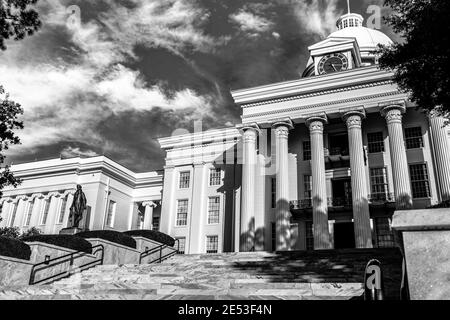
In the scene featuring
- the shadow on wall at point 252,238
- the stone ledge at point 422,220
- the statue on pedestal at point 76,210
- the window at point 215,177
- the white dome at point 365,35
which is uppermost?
the white dome at point 365,35

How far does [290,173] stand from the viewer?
31578 mm

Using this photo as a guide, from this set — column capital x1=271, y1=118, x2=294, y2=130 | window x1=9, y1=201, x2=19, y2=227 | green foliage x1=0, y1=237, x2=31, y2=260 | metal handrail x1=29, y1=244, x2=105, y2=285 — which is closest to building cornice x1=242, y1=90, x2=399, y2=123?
column capital x1=271, y1=118, x2=294, y2=130

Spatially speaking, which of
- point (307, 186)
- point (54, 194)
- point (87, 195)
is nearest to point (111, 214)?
point (87, 195)

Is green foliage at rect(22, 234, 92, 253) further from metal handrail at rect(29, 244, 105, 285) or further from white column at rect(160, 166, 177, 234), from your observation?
white column at rect(160, 166, 177, 234)

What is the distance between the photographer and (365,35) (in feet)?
152

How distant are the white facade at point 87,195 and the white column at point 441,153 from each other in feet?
93.6

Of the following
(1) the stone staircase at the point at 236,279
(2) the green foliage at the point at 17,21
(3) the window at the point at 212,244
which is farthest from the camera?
(3) the window at the point at 212,244

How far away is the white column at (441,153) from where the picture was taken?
80.8ft

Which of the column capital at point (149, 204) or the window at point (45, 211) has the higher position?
the column capital at point (149, 204)

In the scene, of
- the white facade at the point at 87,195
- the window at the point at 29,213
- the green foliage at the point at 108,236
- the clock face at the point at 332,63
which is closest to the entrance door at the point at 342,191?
the clock face at the point at 332,63

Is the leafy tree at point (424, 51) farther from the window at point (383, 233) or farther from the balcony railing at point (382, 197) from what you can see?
the window at point (383, 233)

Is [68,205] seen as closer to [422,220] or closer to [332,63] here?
[332,63]

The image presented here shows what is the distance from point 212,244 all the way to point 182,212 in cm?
433
